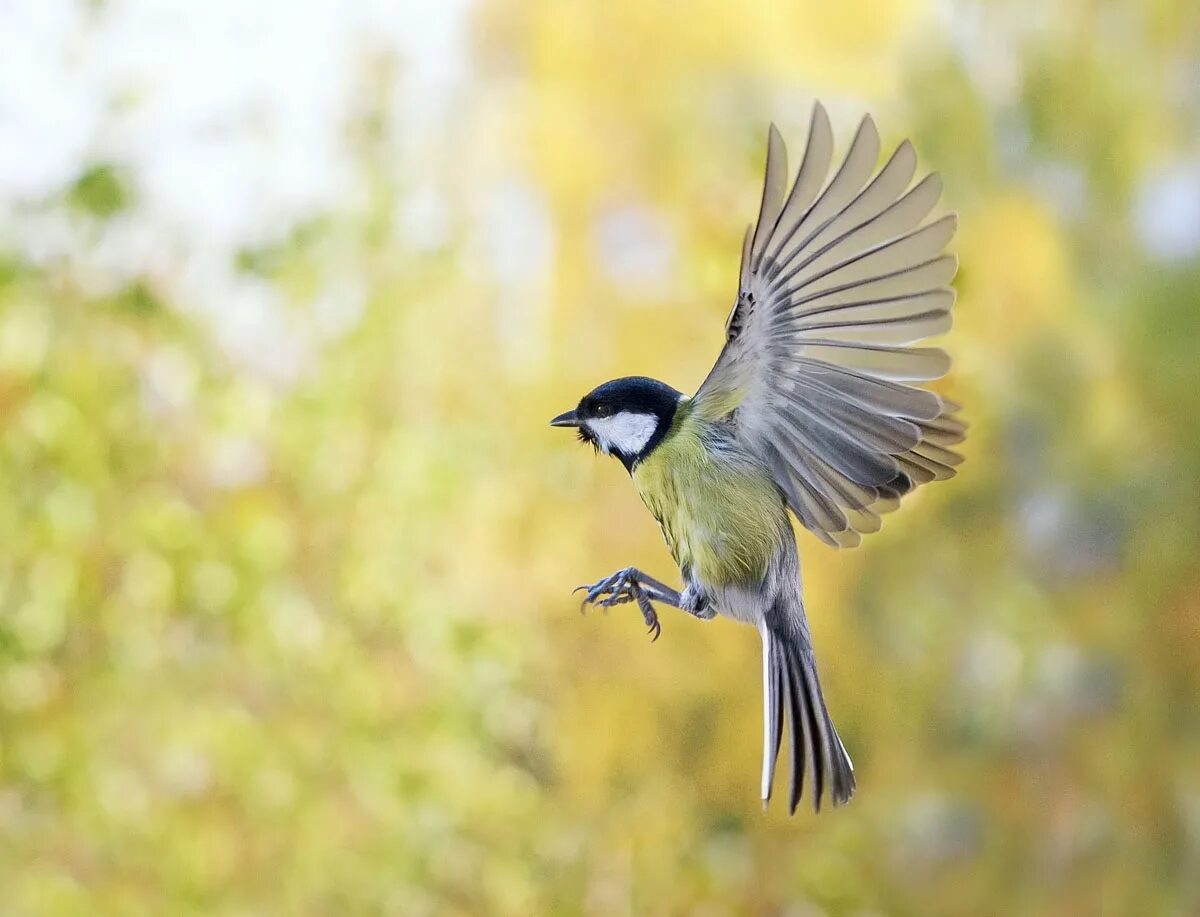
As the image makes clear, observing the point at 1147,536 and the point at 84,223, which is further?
the point at 1147,536

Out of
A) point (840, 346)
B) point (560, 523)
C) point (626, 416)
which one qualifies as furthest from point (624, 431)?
point (560, 523)

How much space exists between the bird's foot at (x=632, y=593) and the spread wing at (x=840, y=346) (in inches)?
2.8

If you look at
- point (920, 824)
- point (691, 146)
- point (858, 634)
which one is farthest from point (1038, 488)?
point (691, 146)

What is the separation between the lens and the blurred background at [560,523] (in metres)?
2.16

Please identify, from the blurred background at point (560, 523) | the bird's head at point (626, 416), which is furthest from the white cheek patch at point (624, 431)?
the blurred background at point (560, 523)

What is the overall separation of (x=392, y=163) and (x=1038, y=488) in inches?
61.9

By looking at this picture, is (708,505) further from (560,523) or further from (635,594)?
(560,523)

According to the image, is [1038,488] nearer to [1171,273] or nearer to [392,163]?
[1171,273]

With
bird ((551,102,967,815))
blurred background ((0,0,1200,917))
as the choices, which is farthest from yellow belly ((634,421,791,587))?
blurred background ((0,0,1200,917))

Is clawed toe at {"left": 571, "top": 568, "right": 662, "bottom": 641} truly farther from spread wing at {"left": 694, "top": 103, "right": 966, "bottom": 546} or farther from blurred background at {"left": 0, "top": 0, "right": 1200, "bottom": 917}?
blurred background at {"left": 0, "top": 0, "right": 1200, "bottom": 917}

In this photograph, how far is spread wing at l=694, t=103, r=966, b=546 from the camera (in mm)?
447

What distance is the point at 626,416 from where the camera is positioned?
2.01 feet

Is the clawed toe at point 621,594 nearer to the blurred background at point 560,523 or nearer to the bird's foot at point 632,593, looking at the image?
the bird's foot at point 632,593

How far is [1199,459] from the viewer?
2.97 m
